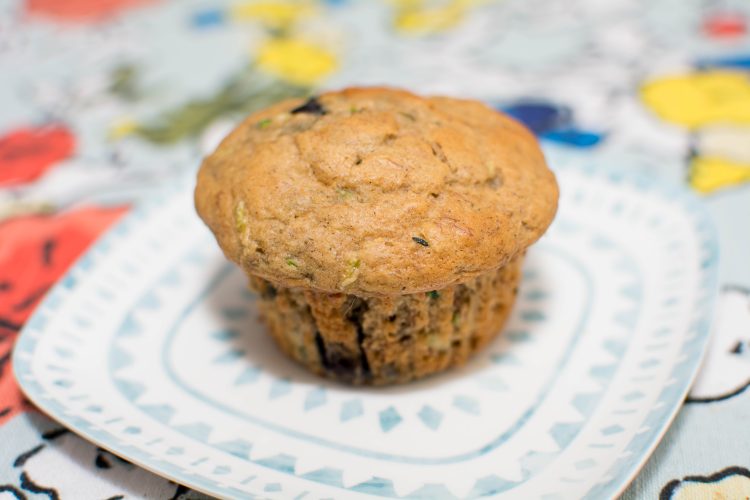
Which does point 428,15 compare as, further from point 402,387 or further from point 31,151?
point 402,387

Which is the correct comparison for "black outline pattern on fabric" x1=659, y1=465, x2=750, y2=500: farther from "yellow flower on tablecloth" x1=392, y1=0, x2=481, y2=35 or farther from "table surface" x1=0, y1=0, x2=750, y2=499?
"yellow flower on tablecloth" x1=392, y1=0, x2=481, y2=35

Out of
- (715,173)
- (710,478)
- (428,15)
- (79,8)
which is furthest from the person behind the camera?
(79,8)

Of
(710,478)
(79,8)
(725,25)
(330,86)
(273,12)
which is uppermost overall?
(79,8)

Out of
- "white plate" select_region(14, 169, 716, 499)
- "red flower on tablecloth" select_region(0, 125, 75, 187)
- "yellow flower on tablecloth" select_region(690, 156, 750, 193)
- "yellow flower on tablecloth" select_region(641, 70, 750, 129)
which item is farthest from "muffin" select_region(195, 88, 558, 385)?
"red flower on tablecloth" select_region(0, 125, 75, 187)

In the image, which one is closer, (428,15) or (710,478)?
(710,478)

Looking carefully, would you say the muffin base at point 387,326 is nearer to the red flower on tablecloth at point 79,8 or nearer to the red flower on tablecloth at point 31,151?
the red flower on tablecloth at point 31,151

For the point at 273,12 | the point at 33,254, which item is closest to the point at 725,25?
the point at 273,12

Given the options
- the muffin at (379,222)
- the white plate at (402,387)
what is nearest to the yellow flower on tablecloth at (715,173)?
the white plate at (402,387)
